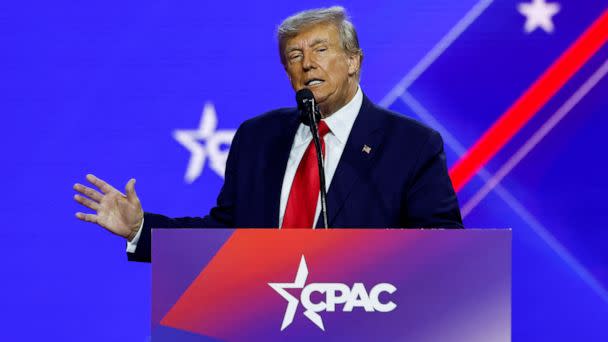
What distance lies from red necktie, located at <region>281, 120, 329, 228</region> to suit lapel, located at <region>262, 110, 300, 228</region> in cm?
3

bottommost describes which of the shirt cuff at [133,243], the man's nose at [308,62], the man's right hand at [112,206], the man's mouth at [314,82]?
the shirt cuff at [133,243]

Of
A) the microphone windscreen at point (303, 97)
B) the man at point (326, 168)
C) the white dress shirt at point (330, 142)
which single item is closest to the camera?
the microphone windscreen at point (303, 97)

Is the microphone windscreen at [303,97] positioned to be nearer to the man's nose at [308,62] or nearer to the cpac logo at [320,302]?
the man's nose at [308,62]

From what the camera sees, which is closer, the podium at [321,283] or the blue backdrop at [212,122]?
the podium at [321,283]

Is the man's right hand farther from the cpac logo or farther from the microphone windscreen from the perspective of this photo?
the cpac logo

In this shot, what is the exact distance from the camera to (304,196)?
6.67 feet

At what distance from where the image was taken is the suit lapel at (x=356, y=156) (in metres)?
1.96

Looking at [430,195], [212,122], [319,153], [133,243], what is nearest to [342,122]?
[430,195]

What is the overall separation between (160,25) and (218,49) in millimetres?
212

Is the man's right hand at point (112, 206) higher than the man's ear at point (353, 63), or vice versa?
the man's ear at point (353, 63)

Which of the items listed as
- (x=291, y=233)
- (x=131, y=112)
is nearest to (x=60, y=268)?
(x=131, y=112)

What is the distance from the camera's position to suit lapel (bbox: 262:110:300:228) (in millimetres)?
2043

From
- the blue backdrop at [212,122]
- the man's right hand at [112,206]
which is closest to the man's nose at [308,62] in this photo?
the man's right hand at [112,206]

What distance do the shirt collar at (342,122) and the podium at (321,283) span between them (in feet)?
2.53
